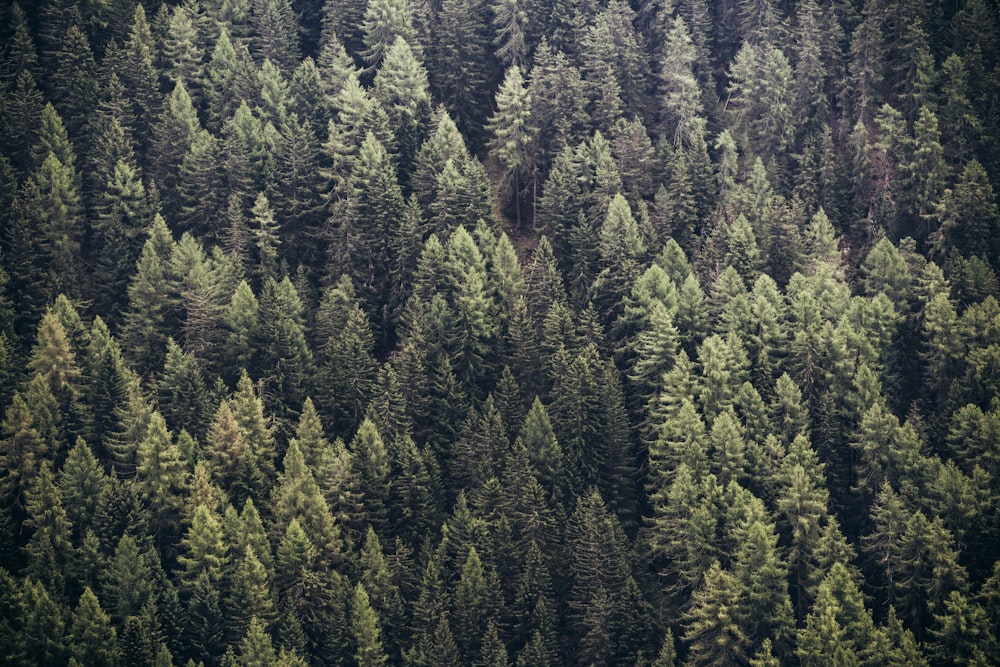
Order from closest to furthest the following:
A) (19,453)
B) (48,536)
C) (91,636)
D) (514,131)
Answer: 1. (91,636)
2. (48,536)
3. (19,453)
4. (514,131)

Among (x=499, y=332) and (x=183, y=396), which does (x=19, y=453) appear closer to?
(x=183, y=396)

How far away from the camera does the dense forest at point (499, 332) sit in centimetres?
11000

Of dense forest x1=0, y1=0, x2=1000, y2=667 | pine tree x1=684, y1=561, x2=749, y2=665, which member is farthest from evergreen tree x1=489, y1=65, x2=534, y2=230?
pine tree x1=684, y1=561, x2=749, y2=665

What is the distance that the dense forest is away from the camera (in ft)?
361

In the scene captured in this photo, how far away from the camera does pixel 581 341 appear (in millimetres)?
124062

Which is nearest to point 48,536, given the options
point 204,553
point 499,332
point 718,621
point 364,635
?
point 204,553

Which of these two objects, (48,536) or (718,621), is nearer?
(718,621)

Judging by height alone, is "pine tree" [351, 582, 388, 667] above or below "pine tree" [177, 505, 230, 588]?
below

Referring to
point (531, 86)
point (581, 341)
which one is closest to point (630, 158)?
point (531, 86)

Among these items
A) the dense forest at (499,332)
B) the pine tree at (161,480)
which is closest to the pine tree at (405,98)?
the dense forest at (499,332)

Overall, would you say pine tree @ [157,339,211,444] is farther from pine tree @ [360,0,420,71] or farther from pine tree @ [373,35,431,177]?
pine tree @ [360,0,420,71]

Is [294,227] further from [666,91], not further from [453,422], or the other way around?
[666,91]

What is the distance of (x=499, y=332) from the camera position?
124562mm

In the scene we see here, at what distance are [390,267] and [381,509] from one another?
2334 cm
